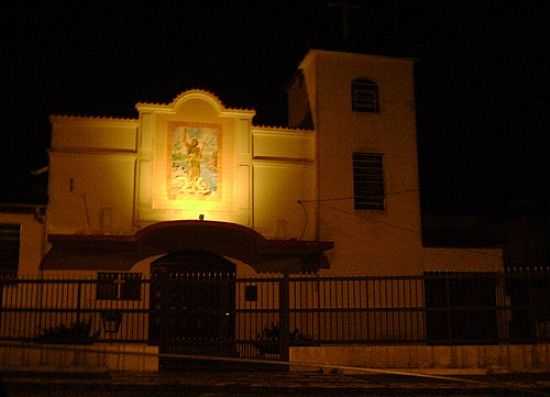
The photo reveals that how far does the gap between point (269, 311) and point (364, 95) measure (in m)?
8.73

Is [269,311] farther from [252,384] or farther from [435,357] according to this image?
[435,357]

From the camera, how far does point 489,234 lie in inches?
969

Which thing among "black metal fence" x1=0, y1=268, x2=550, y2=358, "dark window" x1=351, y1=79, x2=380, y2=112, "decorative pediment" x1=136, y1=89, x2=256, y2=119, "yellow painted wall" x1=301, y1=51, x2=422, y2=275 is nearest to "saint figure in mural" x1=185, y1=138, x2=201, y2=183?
"decorative pediment" x1=136, y1=89, x2=256, y2=119

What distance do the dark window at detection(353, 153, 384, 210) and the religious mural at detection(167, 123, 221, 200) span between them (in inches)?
164

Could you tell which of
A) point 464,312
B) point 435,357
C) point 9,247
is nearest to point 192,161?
point 9,247

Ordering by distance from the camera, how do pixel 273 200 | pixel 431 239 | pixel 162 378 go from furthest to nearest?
pixel 431 239
pixel 273 200
pixel 162 378

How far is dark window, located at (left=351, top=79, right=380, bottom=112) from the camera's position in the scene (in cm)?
2258

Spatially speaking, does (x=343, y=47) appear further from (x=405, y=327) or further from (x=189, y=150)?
(x=405, y=327)

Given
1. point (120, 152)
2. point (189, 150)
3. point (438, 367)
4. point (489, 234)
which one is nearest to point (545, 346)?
point (438, 367)

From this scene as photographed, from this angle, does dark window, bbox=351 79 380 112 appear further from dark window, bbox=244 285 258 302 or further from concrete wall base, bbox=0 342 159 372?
concrete wall base, bbox=0 342 159 372

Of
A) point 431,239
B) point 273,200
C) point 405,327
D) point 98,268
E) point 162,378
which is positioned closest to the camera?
point 162,378

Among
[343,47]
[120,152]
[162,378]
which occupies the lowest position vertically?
[162,378]

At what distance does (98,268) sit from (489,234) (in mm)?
12771

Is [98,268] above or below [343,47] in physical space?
below
